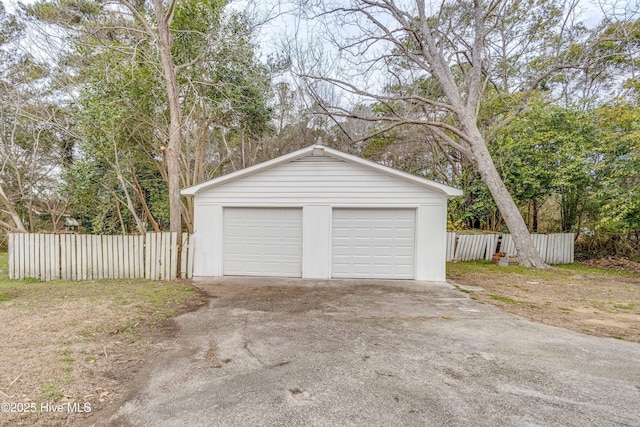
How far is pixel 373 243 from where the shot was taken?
305 inches

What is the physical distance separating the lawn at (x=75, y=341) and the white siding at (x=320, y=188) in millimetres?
2760

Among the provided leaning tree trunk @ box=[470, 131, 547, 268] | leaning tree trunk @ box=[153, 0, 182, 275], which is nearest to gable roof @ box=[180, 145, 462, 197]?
leaning tree trunk @ box=[153, 0, 182, 275]

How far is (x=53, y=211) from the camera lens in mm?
13758

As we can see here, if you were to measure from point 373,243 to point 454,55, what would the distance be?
9072mm

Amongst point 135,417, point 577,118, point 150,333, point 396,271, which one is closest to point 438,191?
point 396,271

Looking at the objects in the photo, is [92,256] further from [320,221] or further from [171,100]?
[320,221]

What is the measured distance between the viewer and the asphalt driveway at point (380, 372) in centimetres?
235

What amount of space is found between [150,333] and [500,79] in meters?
17.2

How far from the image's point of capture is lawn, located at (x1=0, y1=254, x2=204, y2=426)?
2490 mm

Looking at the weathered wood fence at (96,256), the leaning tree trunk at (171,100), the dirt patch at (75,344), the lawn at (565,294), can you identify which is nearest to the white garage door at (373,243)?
the lawn at (565,294)

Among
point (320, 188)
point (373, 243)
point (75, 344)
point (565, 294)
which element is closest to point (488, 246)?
point (565, 294)

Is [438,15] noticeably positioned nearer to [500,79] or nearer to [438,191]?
[500,79]

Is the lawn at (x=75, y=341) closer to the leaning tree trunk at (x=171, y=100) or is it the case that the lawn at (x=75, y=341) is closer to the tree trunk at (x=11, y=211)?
the leaning tree trunk at (x=171, y=100)

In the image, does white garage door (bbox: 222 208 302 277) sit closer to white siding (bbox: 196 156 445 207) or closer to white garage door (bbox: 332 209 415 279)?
white siding (bbox: 196 156 445 207)
